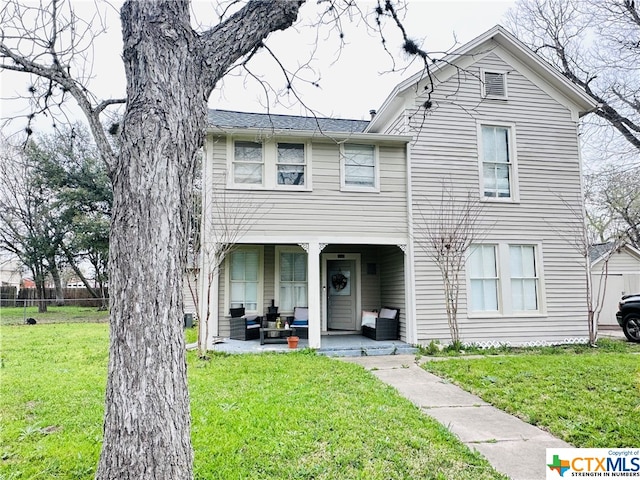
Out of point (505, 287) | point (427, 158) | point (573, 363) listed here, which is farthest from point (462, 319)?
point (427, 158)

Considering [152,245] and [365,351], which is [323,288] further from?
[152,245]

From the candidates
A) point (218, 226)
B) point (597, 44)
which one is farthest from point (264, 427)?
point (597, 44)

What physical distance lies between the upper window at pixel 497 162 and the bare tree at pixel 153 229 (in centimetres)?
818

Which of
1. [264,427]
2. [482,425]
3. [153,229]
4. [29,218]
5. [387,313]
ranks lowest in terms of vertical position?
[482,425]

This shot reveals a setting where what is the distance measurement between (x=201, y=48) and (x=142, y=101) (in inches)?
23.1

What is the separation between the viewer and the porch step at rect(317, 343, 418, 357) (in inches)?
323

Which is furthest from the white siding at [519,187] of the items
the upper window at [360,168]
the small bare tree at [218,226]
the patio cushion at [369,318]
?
the small bare tree at [218,226]

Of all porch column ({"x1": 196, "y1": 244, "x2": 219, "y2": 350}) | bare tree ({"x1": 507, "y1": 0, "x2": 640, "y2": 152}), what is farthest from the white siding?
porch column ({"x1": 196, "y1": 244, "x2": 219, "y2": 350})

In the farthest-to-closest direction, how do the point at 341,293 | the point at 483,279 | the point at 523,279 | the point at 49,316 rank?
1. the point at 49,316
2. the point at 341,293
3. the point at 523,279
4. the point at 483,279

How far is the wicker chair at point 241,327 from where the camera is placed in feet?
30.1

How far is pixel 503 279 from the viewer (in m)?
9.16

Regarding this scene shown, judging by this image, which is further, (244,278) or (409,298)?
(244,278)

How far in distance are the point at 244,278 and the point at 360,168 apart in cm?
387

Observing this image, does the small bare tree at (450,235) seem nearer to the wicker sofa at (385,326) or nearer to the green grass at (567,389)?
the wicker sofa at (385,326)
